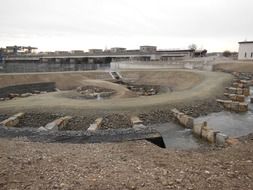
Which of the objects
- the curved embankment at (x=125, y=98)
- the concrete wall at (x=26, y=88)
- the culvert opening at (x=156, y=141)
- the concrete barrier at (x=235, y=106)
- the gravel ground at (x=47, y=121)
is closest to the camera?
the culvert opening at (x=156, y=141)

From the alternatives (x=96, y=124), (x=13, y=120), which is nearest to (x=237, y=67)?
(x=96, y=124)

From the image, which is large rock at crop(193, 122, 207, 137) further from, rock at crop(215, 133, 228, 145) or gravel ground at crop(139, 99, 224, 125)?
gravel ground at crop(139, 99, 224, 125)

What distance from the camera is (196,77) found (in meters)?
33.0

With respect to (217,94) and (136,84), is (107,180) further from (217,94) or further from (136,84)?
(136,84)

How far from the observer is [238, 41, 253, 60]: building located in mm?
52803

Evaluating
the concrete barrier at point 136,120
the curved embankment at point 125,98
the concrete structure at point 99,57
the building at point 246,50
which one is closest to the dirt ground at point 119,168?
the concrete barrier at point 136,120

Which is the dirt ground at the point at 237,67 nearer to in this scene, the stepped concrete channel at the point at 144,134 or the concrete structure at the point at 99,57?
the stepped concrete channel at the point at 144,134

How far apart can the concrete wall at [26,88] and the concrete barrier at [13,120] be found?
49.6ft

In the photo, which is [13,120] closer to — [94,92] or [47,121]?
[47,121]

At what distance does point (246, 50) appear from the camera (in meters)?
53.9

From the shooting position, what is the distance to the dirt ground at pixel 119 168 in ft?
20.6

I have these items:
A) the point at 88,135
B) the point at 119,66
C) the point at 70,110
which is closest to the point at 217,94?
the point at 70,110

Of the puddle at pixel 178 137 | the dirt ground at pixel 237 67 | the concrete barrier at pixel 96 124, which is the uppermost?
the dirt ground at pixel 237 67

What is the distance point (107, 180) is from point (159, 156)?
2.55 meters
